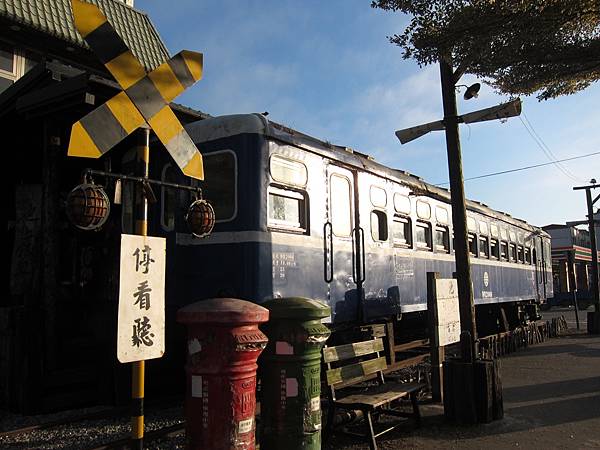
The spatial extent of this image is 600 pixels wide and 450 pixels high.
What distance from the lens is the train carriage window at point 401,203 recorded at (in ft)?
26.2

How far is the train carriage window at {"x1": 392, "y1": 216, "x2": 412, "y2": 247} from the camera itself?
7875 millimetres

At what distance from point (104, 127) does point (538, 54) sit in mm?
6110

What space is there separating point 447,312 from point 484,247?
216 inches

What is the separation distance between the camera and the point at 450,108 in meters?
6.70

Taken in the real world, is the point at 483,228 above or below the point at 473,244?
above

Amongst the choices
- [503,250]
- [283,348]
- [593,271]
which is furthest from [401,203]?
[593,271]

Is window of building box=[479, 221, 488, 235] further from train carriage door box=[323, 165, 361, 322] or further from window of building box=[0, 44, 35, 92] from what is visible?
window of building box=[0, 44, 35, 92]

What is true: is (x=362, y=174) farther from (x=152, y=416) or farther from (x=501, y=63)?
(x=152, y=416)

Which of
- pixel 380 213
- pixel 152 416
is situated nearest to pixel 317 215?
pixel 380 213

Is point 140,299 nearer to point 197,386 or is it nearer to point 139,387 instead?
point 139,387

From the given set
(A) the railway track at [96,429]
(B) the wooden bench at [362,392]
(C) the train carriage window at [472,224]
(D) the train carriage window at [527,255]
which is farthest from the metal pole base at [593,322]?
(A) the railway track at [96,429]

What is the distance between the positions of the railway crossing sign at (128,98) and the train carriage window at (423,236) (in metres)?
5.38

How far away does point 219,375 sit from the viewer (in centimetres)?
367

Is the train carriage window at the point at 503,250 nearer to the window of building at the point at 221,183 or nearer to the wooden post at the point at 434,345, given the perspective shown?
the wooden post at the point at 434,345
